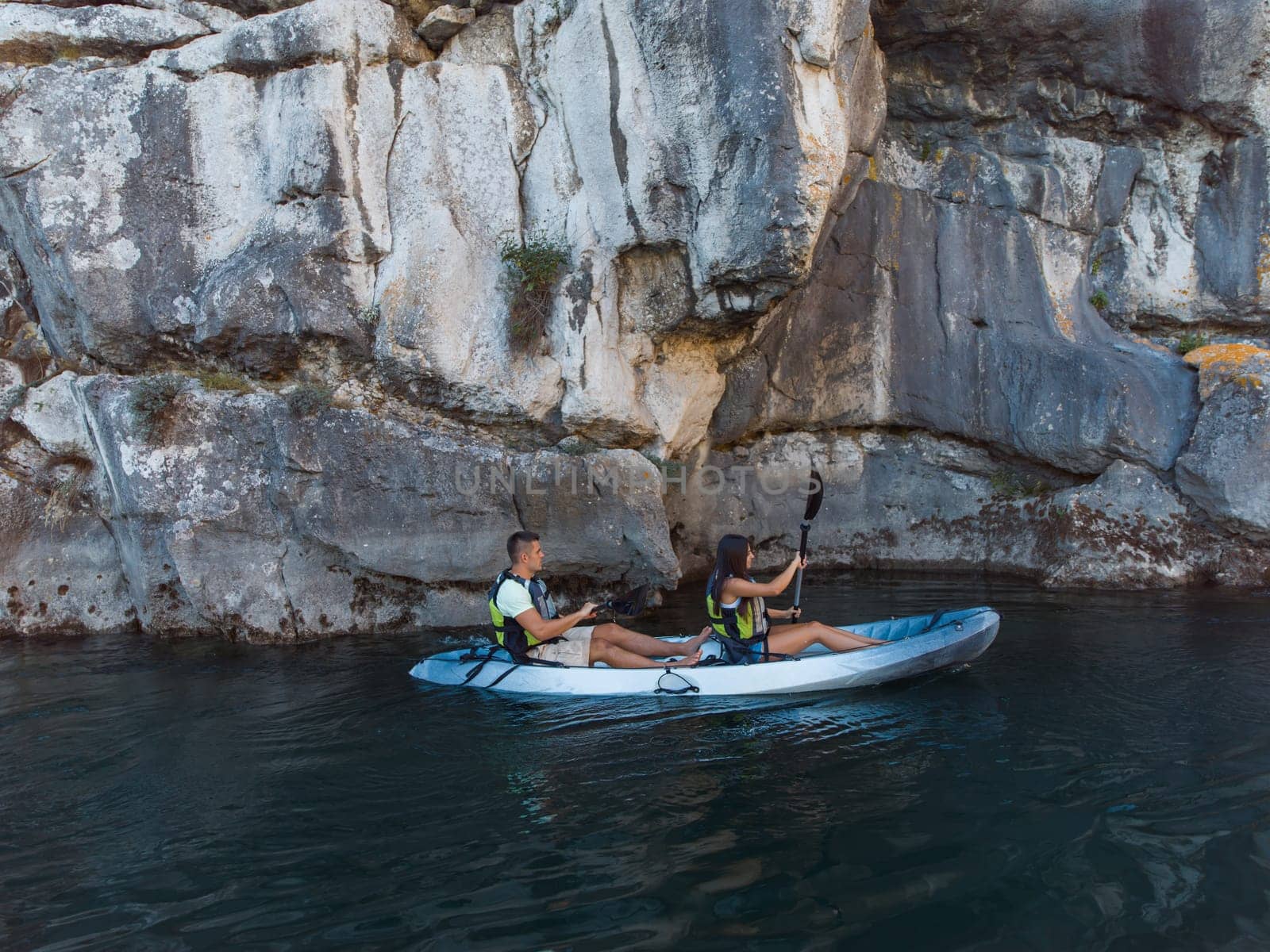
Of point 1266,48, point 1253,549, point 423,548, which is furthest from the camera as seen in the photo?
point 1266,48

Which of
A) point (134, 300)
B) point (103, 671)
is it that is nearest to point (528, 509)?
point (103, 671)

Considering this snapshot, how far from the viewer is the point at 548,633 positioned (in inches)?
264

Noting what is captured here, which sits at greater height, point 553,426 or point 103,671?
point 553,426

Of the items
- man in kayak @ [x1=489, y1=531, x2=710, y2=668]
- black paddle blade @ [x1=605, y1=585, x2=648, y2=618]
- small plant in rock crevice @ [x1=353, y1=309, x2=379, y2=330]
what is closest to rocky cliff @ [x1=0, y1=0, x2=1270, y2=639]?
small plant in rock crevice @ [x1=353, y1=309, x2=379, y2=330]

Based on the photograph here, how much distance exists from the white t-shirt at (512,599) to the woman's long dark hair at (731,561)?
4.61ft

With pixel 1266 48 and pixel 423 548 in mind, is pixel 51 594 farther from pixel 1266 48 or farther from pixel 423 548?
pixel 1266 48

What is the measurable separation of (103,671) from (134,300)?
12.1 ft

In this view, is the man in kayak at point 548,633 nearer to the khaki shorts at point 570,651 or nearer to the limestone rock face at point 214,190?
the khaki shorts at point 570,651

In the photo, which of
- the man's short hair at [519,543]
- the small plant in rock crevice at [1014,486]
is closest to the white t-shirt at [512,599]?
the man's short hair at [519,543]

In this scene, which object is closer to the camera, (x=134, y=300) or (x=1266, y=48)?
(x=134, y=300)

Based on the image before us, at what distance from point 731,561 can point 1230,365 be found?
6629 millimetres

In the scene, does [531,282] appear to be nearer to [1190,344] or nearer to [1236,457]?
[1236,457]

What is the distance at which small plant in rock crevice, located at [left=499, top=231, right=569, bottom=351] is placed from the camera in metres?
9.13

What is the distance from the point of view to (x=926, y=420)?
448 inches
